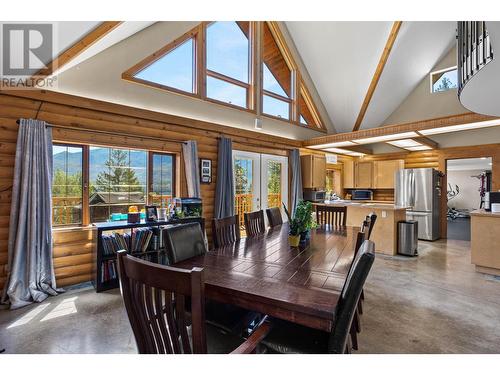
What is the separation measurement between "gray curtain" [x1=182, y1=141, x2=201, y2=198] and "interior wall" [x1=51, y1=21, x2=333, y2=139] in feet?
1.87

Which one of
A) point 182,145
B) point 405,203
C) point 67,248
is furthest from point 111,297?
point 405,203

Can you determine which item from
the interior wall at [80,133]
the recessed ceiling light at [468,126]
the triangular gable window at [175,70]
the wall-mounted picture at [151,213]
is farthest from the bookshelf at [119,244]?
the recessed ceiling light at [468,126]

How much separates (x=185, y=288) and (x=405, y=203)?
696 cm

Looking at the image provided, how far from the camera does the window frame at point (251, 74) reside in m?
4.24

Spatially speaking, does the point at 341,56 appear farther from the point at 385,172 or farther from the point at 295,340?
the point at 295,340

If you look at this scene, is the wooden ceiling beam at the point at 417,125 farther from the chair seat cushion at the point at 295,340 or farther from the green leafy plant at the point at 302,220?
the chair seat cushion at the point at 295,340

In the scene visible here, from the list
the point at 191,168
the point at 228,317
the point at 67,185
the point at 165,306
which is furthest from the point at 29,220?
the point at 165,306

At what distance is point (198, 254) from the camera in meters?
2.17

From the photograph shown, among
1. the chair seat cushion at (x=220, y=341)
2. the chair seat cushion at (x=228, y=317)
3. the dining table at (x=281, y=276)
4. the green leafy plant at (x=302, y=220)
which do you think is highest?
the green leafy plant at (x=302, y=220)

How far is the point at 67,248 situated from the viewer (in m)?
3.38

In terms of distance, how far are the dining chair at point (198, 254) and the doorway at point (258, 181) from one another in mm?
3156

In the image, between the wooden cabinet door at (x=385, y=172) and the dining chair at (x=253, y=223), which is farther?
the wooden cabinet door at (x=385, y=172)

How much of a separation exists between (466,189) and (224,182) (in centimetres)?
1214

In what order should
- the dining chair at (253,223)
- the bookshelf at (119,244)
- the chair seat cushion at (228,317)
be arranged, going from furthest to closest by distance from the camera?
the bookshelf at (119,244), the dining chair at (253,223), the chair seat cushion at (228,317)
